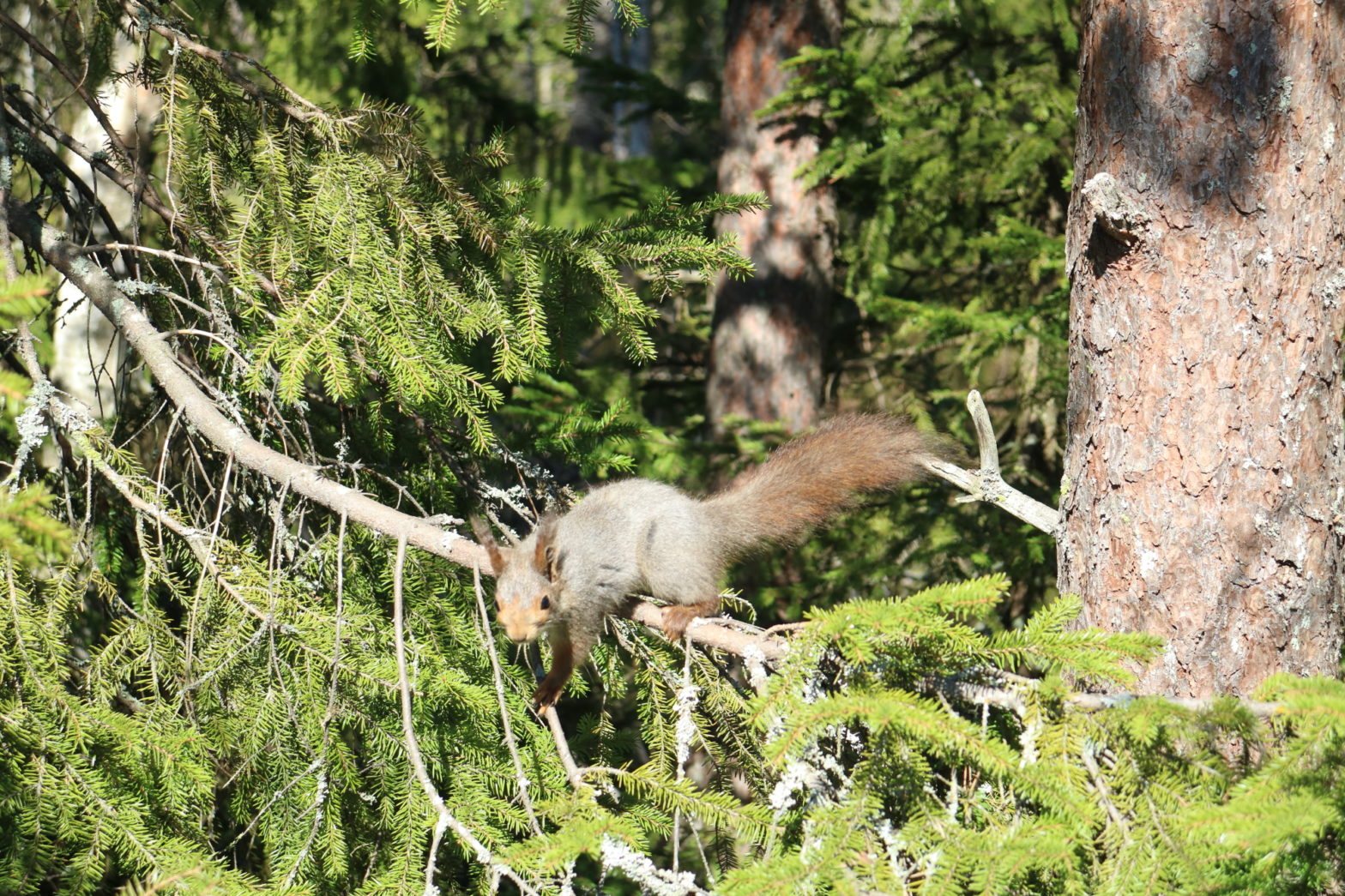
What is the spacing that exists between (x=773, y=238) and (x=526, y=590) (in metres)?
3.27

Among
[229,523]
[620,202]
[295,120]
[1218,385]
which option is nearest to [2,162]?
[295,120]

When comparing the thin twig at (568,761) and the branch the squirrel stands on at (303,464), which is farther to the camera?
the branch the squirrel stands on at (303,464)

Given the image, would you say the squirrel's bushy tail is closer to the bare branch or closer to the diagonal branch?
the bare branch

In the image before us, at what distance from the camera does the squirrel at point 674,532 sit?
2.93 meters

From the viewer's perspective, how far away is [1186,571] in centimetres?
223

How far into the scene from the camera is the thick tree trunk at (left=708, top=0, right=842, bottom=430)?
544 cm

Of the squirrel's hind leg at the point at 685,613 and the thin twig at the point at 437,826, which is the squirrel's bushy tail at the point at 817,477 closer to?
the squirrel's hind leg at the point at 685,613

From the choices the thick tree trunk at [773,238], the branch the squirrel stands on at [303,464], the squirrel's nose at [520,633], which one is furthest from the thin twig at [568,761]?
the thick tree trunk at [773,238]

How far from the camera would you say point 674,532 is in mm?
3354

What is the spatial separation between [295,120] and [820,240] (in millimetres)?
3317

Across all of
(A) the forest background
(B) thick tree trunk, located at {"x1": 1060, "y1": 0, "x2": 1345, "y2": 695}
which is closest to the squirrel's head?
(A) the forest background

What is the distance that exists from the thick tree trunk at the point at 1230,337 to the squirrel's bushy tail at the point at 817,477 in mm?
807

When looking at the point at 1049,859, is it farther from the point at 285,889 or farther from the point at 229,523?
the point at 229,523

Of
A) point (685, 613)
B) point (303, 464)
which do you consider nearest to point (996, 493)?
point (685, 613)
